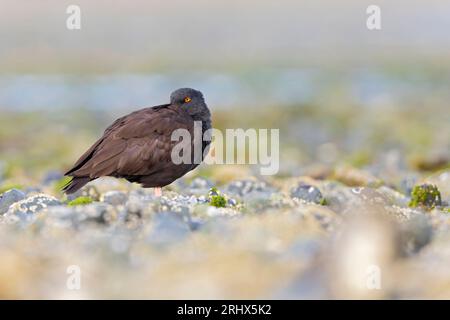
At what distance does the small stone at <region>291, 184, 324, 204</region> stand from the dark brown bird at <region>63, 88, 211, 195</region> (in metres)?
1.56

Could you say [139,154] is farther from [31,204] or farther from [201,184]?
[201,184]

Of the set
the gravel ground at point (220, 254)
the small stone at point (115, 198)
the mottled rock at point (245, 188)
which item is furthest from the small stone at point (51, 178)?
the gravel ground at point (220, 254)

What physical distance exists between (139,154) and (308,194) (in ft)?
8.49

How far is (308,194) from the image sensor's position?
12.3 meters

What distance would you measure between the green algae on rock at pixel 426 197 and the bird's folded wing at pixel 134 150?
3660 millimetres

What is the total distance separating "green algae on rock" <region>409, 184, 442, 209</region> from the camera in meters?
12.7

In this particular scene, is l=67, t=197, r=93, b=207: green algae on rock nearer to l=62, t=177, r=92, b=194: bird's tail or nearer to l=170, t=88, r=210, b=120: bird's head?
l=62, t=177, r=92, b=194: bird's tail

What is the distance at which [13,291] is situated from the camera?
7.77m

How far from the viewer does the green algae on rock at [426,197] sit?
12.7 metres

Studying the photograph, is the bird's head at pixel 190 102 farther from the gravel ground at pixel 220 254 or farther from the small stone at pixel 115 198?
the gravel ground at pixel 220 254

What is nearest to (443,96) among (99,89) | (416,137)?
(416,137)

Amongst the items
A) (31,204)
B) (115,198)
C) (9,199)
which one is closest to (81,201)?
(115,198)

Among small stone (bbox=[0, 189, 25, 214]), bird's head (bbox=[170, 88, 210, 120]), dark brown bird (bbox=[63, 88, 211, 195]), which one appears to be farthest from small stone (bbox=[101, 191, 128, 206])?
bird's head (bbox=[170, 88, 210, 120])
